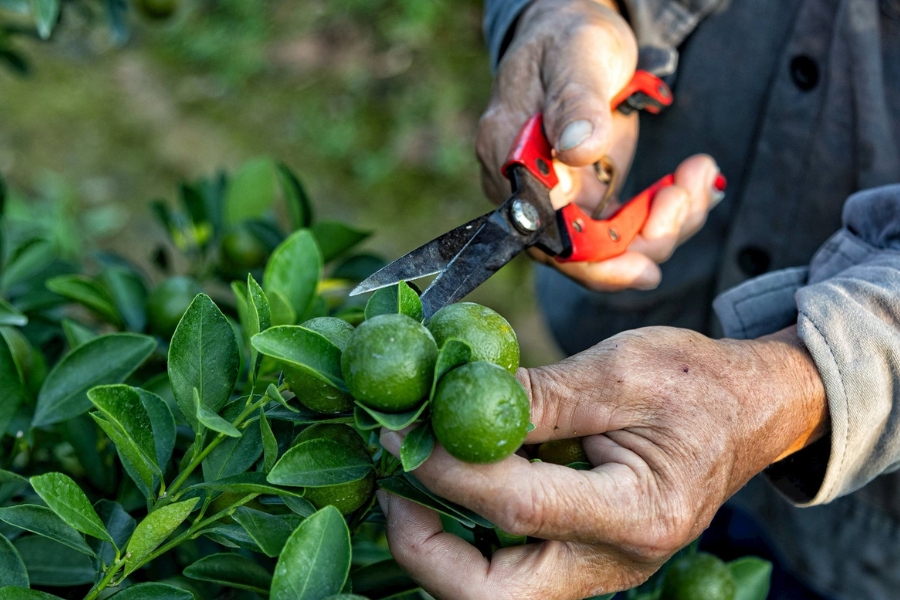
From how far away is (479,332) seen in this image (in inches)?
31.6

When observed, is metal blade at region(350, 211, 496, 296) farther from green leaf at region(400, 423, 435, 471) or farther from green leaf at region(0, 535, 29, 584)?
green leaf at region(0, 535, 29, 584)

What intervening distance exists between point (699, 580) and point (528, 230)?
563 millimetres

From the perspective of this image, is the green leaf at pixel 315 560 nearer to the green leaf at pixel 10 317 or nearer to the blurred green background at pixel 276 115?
the green leaf at pixel 10 317

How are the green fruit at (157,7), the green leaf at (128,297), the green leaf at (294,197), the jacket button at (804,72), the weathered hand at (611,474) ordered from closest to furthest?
1. the weathered hand at (611,474)
2. the green leaf at (128,297)
3. the green leaf at (294,197)
4. the jacket button at (804,72)
5. the green fruit at (157,7)

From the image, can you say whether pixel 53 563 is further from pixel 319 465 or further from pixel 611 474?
pixel 611 474

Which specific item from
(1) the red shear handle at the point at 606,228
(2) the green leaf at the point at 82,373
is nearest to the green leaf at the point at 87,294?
(2) the green leaf at the point at 82,373

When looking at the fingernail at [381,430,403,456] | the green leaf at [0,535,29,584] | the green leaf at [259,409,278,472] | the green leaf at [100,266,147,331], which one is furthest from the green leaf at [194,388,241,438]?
the green leaf at [100,266,147,331]

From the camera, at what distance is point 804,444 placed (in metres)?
1.17

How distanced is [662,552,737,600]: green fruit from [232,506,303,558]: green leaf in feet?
1.87

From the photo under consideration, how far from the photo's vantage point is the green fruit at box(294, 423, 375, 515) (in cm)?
85

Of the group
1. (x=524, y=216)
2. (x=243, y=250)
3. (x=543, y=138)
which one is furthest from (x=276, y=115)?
(x=524, y=216)

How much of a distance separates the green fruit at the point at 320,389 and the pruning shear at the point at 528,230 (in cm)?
16

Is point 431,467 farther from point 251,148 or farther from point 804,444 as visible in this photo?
point 251,148

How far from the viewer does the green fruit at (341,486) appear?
0.85 meters
